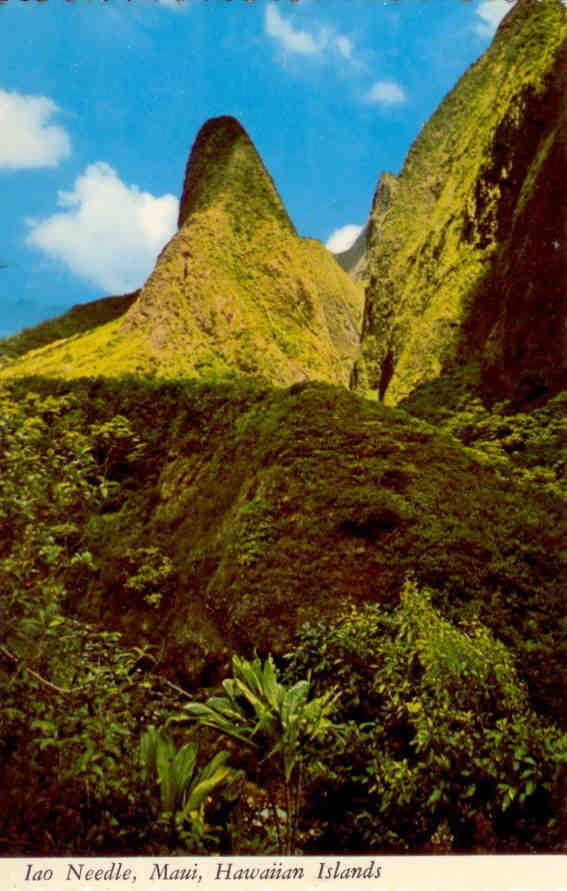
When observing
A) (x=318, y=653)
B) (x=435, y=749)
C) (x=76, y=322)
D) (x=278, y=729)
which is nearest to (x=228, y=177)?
(x=76, y=322)

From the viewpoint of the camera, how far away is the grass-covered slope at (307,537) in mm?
4906

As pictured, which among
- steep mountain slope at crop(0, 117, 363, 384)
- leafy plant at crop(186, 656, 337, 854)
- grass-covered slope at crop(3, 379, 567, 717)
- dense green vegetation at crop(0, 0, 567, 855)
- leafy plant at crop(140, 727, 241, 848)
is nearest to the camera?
leafy plant at crop(140, 727, 241, 848)

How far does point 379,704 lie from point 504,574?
5.33ft

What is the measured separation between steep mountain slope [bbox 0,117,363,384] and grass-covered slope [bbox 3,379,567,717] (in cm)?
1697

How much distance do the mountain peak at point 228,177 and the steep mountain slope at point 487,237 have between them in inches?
382

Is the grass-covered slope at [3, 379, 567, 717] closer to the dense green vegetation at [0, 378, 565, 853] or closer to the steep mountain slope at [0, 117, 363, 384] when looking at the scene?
the dense green vegetation at [0, 378, 565, 853]

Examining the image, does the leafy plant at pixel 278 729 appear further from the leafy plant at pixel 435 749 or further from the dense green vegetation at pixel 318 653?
the leafy plant at pixel 435 749

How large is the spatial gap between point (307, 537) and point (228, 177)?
33.3m

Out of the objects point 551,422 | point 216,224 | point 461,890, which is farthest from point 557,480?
point 216,224

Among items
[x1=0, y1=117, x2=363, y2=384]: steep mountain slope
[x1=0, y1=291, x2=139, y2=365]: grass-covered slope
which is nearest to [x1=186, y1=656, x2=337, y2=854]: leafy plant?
[x1=0, y1=117, x2=363, y2=384]: steep mountain slope

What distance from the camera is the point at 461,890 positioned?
365 cm

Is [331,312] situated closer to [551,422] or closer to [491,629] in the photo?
[551,422]

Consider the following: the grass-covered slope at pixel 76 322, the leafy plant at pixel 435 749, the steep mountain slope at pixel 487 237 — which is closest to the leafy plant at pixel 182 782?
the leafy plant at pixel 435 749

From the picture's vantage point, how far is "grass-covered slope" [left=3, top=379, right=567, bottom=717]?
16.1 ft
